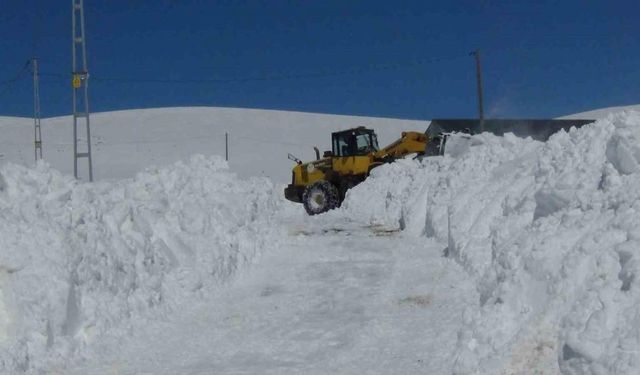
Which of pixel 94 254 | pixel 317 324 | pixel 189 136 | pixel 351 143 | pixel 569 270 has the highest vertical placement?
pixel 189 136

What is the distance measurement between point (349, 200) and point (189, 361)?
16151 mm

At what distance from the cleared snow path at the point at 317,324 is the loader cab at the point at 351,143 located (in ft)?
41.0

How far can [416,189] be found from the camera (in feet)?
Result: 61.7

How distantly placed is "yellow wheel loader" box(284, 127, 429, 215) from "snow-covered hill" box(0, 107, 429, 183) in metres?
26.5

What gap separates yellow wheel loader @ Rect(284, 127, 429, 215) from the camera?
23.5 m

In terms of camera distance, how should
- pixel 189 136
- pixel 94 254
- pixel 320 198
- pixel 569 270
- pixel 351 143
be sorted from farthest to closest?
pixel 189 136 < pixel 351 143 < pixel 320 198 < pixel 94 254 < pixel 569 270

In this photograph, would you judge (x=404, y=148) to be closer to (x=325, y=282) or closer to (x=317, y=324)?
(x=325, y=282)

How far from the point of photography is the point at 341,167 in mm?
24797

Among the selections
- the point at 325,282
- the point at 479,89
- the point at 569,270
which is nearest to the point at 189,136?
the point at 479,89

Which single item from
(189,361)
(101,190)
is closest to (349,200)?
(101,190)

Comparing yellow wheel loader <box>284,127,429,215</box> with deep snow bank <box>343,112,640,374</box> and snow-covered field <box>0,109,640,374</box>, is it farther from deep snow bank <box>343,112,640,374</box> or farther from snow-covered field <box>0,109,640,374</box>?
deep snow bank <box>343,112,640,374</box>

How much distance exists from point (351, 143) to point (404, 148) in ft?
5.65

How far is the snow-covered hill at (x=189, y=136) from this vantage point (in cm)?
5947

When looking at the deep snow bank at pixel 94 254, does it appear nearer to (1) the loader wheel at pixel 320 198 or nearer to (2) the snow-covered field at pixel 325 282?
(2) the snow-covered field at pixel 325 282
